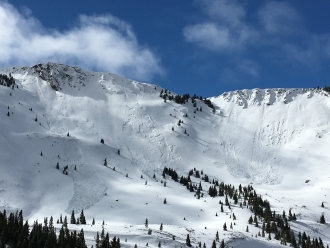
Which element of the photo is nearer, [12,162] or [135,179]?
[12,162]

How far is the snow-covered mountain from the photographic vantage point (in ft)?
244

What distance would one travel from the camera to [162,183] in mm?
98875

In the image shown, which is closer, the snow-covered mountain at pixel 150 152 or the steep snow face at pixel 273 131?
the snow-covered mountain at pixel 150 152

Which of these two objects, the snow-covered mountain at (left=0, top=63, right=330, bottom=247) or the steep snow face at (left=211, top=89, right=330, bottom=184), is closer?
the snow-covered mountain at (left=0, top=63, right=330, bottom=247)

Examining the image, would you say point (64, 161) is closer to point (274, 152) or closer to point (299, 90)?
point (274, 152)

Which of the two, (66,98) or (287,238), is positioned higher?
(66,98)

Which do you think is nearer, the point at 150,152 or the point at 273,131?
the point at 150,152

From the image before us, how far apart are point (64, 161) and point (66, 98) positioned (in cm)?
5811

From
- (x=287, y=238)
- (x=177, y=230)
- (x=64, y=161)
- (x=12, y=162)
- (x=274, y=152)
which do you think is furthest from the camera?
(x=274, y=152)

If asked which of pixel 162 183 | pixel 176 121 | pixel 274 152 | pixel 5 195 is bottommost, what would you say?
pixel 5 195

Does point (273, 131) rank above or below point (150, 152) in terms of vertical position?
above

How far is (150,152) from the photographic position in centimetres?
12062

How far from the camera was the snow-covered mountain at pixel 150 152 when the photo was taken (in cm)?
7438

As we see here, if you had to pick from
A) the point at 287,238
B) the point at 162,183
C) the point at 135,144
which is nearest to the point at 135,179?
the point at 162,183
